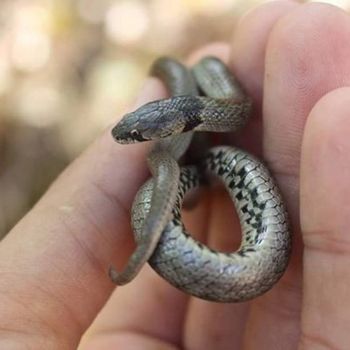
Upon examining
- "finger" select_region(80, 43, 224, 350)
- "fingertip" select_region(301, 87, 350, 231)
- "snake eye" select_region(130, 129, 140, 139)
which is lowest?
"finger" select_region(80, 43, 224, 350)

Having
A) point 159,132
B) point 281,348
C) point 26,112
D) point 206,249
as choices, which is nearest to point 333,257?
point 206,249

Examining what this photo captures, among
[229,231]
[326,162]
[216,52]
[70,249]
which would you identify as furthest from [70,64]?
[326,162]

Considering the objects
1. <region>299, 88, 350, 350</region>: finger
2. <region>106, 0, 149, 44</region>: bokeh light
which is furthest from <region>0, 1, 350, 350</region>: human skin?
<region>106, 0, 149, 44</region>: bokeh light


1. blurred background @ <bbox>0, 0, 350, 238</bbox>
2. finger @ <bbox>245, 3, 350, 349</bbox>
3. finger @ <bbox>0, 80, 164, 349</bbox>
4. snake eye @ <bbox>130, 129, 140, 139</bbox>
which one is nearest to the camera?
finger @ <bbox>0, 80, 164, 349</bbox>

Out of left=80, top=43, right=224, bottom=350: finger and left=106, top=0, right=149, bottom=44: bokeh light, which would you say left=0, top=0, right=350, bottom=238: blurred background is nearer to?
left=106, top=0, right=149, bottom=44: bokeh light

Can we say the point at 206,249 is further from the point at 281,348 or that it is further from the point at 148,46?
the point at 148,46
